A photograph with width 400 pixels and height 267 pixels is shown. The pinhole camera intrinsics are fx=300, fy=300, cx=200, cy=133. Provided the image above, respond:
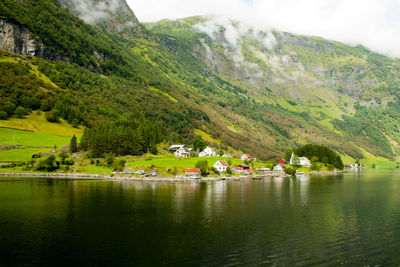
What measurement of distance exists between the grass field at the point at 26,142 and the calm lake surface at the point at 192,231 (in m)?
62.7

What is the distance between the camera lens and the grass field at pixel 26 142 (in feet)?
397

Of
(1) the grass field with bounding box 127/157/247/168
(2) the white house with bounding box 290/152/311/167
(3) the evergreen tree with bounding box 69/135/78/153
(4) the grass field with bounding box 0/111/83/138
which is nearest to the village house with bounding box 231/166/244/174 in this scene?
(1) the grass field with bounding box 127/157/247/168

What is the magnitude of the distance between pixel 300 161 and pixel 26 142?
5983 inches

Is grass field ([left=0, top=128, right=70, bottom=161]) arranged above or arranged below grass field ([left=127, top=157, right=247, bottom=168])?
above

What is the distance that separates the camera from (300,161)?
19038cm

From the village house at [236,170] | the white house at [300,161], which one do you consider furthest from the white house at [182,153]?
the white house at [300,161]

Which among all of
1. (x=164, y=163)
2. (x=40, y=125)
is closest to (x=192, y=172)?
(x=164, y=163)

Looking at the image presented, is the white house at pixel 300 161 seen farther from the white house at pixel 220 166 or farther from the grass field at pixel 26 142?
the grass field at pixel 26 142

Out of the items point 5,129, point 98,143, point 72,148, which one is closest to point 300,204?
point 98,143

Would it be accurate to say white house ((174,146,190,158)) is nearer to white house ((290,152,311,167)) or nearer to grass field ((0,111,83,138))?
grass field ((0,111,83,138))

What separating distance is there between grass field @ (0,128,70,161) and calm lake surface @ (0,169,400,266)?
2470 inches

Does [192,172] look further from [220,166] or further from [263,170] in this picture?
[263,170]

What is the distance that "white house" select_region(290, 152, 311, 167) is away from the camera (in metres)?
187

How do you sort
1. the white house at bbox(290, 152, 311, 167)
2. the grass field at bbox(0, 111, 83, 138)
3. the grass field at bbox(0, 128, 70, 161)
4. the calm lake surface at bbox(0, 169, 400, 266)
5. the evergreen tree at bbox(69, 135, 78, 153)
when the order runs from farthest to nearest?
1. the white house at bbox(290, 152, 311, 167)
2. the grass field at bbox(0, 111, 83, 138)
3. the evergreen tree at bbox(69, 135, 78, 153)
4. the grass field at bbox(0, 128, 70, 161)
5. the calm lake surface at bbox(0, 169, 400, 266)
